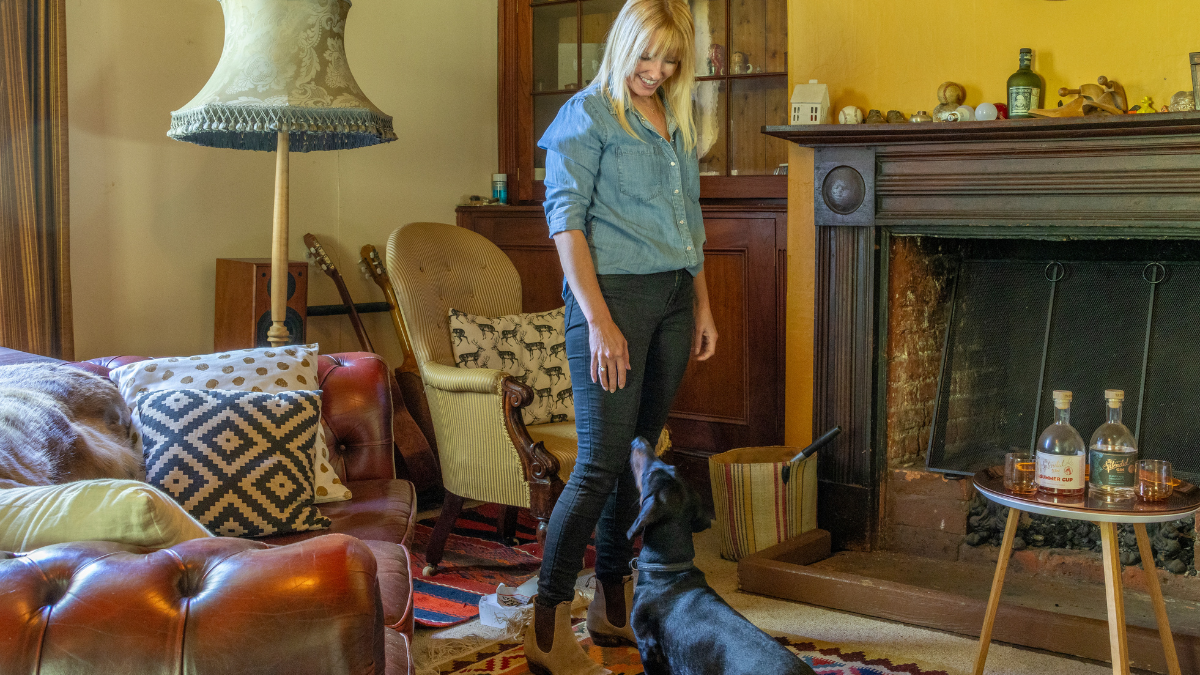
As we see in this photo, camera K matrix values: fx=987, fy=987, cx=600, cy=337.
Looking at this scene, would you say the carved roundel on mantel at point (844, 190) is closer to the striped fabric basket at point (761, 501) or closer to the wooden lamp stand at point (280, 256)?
the striped fabric basket at point (761, 501)

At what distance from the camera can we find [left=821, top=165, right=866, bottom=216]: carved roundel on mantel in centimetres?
277

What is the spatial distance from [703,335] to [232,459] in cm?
97

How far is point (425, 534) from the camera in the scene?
3.08m

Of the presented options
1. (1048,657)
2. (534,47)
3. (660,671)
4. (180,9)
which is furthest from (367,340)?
(1048,657)

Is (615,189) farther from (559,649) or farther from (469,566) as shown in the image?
(469,566)

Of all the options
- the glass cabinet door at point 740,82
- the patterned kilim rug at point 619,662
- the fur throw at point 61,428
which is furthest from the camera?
the glass cabinet door at point 740,82

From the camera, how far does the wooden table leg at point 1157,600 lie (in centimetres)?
177

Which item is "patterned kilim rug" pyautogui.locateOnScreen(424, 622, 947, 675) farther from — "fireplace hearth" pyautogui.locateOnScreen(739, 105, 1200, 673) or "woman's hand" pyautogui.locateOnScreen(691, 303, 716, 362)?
"woman's hand" pyautogui.locateOnScreen(691, 303, 716, 362)

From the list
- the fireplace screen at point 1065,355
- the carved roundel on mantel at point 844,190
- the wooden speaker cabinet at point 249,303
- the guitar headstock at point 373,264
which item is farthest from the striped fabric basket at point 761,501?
the guitar headstock at point 373,264

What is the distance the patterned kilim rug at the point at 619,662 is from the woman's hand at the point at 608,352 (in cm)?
65

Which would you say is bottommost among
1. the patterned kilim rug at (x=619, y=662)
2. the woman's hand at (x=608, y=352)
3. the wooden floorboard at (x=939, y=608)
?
the patterned kilim rug at (x=619, y=662)

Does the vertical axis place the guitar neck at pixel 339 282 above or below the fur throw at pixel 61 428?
above

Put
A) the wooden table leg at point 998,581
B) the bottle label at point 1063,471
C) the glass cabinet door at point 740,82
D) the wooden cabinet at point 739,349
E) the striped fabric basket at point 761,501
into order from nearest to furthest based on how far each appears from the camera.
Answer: the bottle label at point 1063,471, the wooden table leg at point 998,581, the striped fabric basket at point 761,501, the wooden cabinet at point 739,349, the glass cabinet door at point 740,82

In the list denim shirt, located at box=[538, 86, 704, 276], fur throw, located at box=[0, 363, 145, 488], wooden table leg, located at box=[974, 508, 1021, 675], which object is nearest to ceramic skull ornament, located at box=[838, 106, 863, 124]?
denim shirt, located at box=[538, 86, 704, 276]
